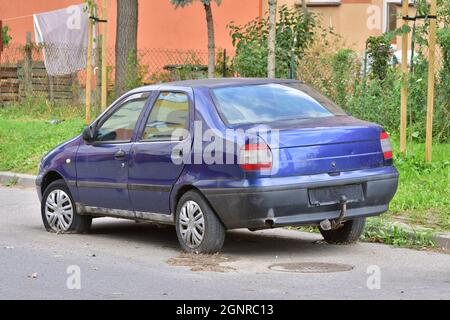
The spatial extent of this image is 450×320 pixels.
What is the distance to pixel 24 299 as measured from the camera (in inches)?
345

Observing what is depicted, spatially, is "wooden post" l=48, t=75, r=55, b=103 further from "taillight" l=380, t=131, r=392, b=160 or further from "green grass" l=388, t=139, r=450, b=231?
"taillight" l=380, t=131, r=392, b=160

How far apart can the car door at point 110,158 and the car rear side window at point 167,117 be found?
22 cm

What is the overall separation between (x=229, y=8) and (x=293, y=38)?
1140cm

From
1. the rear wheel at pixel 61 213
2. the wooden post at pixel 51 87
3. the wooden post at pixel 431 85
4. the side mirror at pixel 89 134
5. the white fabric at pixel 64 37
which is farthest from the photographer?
the white fabric at pixel 64 37

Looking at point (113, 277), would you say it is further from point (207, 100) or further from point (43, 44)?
point (43, 44)

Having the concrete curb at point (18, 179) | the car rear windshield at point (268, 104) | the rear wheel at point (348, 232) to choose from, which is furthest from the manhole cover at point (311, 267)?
the concrete curb at point (18, 179)

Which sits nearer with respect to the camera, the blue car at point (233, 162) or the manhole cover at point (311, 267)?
the manhole cover at point (311, 267)

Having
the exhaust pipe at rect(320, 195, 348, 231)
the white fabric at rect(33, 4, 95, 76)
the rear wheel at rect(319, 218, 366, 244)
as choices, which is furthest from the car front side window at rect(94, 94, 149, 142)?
the white fabric at rect(33, 4, 95, 76)

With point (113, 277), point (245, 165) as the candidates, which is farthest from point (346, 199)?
point (113, 277)

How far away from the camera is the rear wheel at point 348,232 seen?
11.8 meters

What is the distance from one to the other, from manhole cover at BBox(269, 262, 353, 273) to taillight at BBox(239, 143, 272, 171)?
87 cm

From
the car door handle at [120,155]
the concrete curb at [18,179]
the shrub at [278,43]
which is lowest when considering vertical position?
the concrete curb at [18,179]

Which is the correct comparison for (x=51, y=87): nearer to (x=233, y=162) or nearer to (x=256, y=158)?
(x=233, y=162)

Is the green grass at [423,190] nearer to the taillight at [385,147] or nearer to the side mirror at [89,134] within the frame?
the taillight at [385,147]
